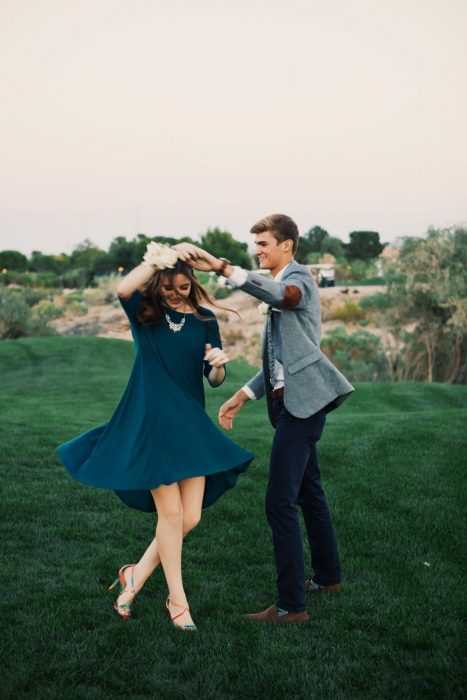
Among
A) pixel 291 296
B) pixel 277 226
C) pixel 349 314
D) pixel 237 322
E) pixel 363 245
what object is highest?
pixel 363 245

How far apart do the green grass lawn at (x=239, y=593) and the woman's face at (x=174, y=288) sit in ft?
5.99

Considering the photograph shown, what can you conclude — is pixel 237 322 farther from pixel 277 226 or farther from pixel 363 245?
pixel 277 226

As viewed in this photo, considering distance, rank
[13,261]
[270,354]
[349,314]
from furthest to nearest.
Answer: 1. [13,261]
2. [349,314]
3. [270,354]

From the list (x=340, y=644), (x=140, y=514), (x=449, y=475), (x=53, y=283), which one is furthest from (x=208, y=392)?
(x=53, y=283)

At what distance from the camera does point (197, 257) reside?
4148mm

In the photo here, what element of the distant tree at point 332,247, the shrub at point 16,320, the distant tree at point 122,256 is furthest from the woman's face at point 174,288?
the distant tree at point 332,247

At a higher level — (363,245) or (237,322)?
(363,245)

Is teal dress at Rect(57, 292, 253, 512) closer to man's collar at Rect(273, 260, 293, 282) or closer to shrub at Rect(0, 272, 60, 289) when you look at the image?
man's collar at Rect(273, 260, 293, 282)

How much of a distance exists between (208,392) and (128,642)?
15.4 metres

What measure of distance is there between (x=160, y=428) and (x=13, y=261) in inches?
3239

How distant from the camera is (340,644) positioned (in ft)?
14.1

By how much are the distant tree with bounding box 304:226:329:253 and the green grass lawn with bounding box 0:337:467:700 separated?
241 ft

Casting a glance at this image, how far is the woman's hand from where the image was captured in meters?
4.47

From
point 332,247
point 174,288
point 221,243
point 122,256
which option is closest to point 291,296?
point 174,288
